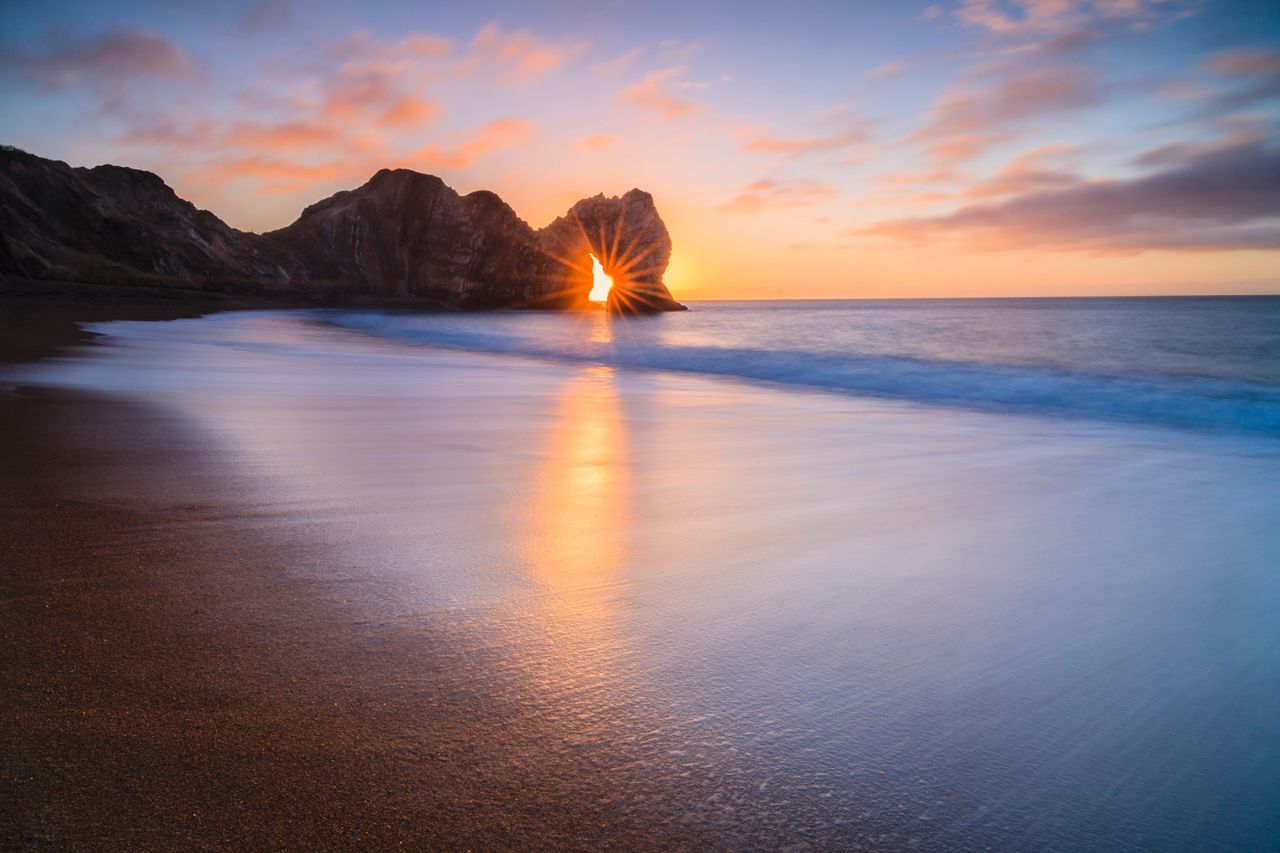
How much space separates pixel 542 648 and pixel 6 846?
115 centimetres

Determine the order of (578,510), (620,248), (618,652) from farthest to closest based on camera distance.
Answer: (620,248) < (578,510) < (618,652)

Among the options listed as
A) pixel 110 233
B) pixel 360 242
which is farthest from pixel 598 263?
pixel 110 233

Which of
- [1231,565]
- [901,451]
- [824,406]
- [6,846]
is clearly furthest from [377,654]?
[824,406]

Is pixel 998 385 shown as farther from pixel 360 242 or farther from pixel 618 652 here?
pixel 360 242

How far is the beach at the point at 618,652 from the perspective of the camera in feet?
4.47

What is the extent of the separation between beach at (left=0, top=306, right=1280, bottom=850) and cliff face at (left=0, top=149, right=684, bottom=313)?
221 ft

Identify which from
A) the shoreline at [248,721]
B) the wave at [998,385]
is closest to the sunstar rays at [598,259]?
the wave at [998,385]

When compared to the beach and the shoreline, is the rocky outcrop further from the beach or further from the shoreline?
the shoreline

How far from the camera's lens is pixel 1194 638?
243 cm

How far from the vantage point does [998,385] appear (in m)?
12.9

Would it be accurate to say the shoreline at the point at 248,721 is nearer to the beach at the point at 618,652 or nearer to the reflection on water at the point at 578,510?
the beach at the point at 618,652

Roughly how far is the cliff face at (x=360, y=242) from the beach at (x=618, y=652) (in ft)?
221

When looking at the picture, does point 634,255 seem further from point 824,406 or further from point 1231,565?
point 1231,565

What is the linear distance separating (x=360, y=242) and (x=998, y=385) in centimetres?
11017
